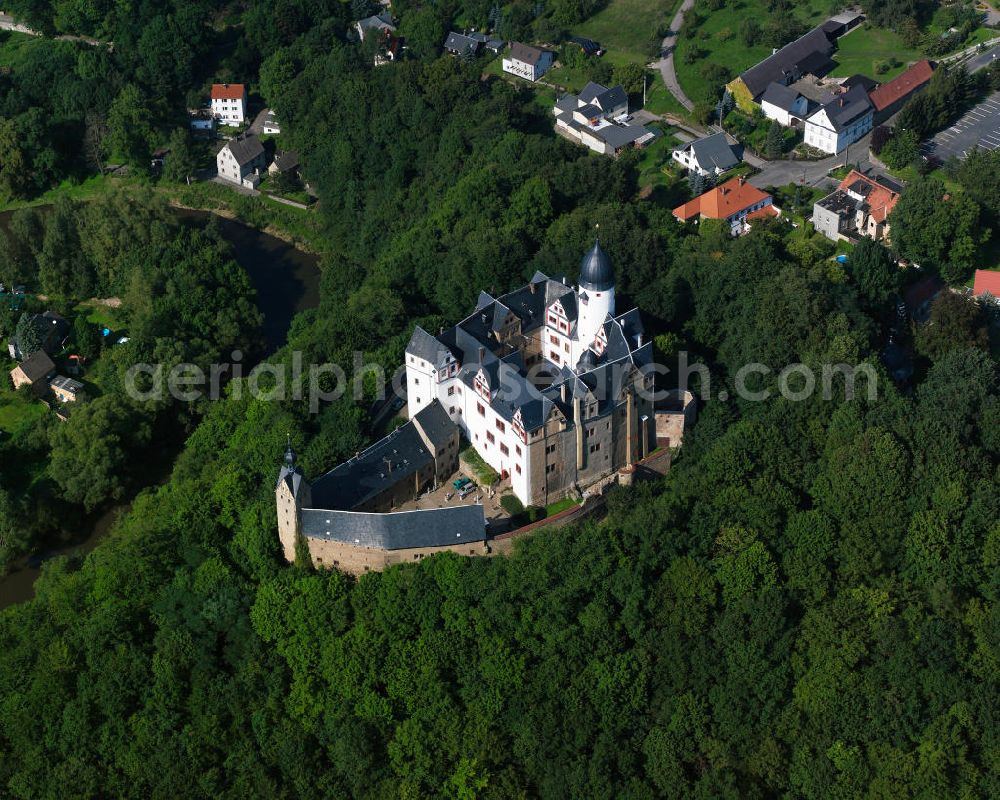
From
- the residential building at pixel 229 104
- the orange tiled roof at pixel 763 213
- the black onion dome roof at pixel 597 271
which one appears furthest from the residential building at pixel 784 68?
the residential building at pixel 229 104

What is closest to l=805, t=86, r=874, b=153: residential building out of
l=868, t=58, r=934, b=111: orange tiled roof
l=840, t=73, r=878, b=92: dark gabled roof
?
l=868, t=58, r=934, b=111: orange tiled roof

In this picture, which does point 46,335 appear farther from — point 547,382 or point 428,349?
point 547,382

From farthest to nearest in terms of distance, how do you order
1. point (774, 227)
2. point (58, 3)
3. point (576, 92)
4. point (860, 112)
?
point (58, 3), point (576, 92), point (860, 112), point (774, 227)

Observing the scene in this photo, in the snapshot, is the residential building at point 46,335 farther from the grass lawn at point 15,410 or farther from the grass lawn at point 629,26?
the grass lawn at point 629,26

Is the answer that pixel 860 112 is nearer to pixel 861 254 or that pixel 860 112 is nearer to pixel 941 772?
pixel 861 254

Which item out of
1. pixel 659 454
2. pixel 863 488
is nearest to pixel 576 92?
pixel 659 454

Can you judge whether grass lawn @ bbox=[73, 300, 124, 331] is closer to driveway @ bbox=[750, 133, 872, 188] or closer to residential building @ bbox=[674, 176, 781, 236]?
residential building @ bbox=[674, 176, 781, 236]
